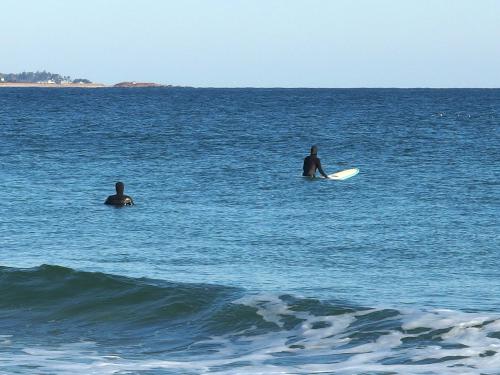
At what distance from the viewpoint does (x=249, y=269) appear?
22.5 m

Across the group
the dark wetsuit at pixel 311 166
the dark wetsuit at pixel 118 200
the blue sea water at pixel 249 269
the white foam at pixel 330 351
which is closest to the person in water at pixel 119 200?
the dark wetsuit at pixel 118 200

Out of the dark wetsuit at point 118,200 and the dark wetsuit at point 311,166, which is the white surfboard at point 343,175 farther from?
the dark wetsuit at point 118,200

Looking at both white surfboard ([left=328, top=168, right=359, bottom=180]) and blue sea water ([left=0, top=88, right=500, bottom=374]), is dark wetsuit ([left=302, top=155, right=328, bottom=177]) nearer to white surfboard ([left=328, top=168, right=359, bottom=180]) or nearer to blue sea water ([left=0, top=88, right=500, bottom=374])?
white surfboard ([left=328, top=168, right=359, bottom=180])

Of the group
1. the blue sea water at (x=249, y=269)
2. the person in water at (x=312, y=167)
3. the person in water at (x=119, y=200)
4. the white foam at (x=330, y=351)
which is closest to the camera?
the white foam at (x=330, y=351)

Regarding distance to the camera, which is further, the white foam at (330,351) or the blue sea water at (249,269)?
the blue sea water at (249,269)

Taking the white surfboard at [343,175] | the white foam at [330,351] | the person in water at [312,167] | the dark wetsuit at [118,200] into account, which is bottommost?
the white foam at [330,351]

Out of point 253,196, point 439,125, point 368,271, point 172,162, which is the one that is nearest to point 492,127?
point 439,125

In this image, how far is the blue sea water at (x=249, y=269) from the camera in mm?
16562

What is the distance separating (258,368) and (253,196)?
1982 cm

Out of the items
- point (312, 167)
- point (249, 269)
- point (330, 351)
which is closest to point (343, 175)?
point (312, 167)

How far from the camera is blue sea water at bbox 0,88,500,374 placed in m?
16.6

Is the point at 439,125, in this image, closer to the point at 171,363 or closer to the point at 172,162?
the point at 172,162

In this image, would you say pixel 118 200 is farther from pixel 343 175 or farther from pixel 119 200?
pixel 343 175

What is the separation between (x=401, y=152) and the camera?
2133 inches
